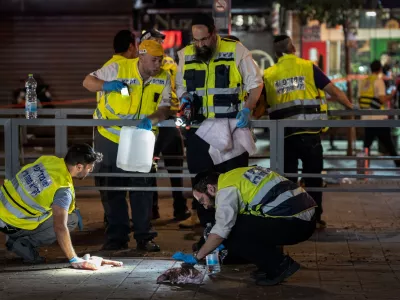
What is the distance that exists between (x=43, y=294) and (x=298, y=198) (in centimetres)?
194

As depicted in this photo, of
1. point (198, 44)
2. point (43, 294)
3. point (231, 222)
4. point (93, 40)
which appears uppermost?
point (93, 40)

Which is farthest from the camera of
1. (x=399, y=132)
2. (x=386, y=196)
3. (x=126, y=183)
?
(x=399, y=132)

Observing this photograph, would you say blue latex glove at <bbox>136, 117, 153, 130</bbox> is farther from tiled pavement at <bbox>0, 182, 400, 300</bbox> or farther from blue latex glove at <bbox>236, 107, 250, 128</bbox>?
tiled pavement at <bbox>0, 182, 400, 300</bbox>

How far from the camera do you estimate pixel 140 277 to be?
6.71 m

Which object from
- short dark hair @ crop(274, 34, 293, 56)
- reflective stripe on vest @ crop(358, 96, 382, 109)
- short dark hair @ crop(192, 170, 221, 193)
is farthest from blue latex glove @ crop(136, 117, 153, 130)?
reflective stripe on vest @ crop(358, 96, 382, 109)

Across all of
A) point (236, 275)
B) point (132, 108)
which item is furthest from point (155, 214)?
point (236, 275)

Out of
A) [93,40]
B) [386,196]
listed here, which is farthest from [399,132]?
[386,196]

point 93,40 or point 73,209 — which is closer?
point 73,209

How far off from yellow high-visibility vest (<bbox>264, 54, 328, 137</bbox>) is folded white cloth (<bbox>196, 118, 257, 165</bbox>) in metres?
1.41

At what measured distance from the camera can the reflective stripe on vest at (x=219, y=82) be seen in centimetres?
741

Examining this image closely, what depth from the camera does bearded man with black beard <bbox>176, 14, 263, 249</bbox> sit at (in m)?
7.37

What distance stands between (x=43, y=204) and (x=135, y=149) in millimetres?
957

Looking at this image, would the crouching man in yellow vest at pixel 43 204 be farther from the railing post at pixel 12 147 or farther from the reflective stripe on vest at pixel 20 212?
the railing post at pixel 12 147

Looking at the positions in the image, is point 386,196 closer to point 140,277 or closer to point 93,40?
point 140,277
